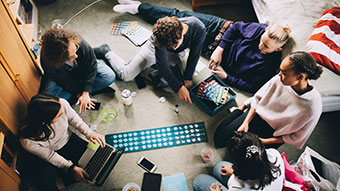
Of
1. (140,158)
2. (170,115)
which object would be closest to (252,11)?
(170,115)

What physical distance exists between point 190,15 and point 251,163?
6.74 feet

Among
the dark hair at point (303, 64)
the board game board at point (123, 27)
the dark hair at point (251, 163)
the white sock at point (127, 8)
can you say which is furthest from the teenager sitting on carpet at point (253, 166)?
the white sock at point (127, 8)

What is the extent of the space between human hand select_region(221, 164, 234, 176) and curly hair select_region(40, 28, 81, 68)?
1621mm

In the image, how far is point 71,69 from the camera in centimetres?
217

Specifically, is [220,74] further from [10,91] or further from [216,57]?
[10,91]

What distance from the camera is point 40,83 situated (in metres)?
2.31

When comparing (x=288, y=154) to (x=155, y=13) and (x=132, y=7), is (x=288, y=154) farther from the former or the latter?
(x=132, y=7)

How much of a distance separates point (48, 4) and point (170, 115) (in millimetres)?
2412

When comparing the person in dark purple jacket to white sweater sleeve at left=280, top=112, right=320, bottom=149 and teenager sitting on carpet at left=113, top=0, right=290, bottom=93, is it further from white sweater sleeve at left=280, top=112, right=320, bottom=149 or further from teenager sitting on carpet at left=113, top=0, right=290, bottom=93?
white sweater sleeve at left=280, top=112, right=320, bottom=149

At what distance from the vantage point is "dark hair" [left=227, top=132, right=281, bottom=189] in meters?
1.39

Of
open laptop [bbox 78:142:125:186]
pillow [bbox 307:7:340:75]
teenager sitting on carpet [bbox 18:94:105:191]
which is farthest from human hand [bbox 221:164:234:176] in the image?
pillow [bbox 307:7:340:75]

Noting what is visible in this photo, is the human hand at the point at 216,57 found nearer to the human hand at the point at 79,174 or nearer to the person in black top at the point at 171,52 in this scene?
the person in black top at the point at 171,52

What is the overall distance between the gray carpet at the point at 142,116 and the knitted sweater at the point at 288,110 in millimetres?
561

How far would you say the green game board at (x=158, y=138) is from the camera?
2.26 meters
